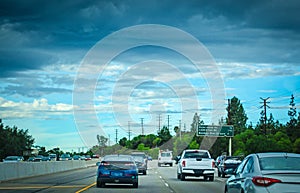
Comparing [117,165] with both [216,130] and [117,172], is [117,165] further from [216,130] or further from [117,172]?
A: [216,130]

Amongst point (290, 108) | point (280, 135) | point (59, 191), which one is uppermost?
point (290, 108)

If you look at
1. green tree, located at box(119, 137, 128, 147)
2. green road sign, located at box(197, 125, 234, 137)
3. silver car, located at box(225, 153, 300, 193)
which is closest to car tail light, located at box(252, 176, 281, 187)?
silver car, located at box(225, 153, 300, 193)

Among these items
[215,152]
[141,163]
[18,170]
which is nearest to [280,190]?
[18,170]

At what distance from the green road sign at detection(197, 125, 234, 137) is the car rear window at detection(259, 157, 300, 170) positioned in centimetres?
6360

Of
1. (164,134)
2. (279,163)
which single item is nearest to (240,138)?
(279,163)

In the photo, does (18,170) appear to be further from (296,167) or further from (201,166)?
(296,167)

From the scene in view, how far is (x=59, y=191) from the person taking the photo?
2486 centimetres

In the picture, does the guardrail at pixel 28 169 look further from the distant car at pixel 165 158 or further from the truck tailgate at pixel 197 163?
the distant car at pixel 165 158

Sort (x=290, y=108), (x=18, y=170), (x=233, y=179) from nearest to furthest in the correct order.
Result: (x=233, y=179), (x=18, y=170), (x=290, y=108)

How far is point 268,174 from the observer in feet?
41.4

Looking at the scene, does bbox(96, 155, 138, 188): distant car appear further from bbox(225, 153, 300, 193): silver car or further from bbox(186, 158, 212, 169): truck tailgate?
bbox(225, 153, 300, 193): silver car

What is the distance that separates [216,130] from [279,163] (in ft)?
215

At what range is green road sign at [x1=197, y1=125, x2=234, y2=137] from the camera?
77.2 m

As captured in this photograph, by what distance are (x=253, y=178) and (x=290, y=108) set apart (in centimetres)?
11355
